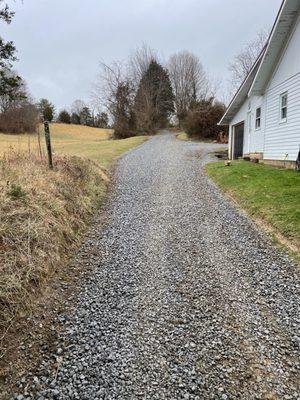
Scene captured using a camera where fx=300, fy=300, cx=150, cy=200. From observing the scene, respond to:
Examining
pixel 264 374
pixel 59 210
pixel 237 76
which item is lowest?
pixel 264 374

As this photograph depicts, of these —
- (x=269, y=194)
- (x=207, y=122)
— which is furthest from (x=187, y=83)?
(x=269, y=194)

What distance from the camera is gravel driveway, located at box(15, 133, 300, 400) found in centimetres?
236

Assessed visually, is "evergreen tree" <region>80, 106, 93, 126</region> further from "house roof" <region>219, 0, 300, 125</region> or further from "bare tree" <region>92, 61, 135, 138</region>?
"house roof" <region>219, 0, 300, 125</region>

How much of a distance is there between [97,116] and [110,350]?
200 feet

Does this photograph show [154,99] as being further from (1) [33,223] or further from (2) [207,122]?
(1) [33,223]

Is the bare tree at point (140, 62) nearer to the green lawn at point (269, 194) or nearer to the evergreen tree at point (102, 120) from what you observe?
the evergreen tree at point (102, 120)

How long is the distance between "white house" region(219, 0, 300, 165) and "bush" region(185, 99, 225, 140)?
47.3ft

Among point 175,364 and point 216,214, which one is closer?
point 175,364

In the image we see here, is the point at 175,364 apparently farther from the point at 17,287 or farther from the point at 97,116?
the point at 97,116

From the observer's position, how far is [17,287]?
3244 mm

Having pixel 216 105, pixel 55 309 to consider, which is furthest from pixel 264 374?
pixel 216 105

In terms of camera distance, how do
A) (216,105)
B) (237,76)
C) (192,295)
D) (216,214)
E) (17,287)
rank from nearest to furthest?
(17,287) → (192,295) → (216,214) → (216,105) → (237,76)

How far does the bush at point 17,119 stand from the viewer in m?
37.4

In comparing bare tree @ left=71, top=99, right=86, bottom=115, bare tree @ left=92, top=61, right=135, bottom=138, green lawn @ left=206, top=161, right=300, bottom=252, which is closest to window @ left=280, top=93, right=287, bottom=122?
green lawn @ left=206, top=161, right=300, bottom=252
